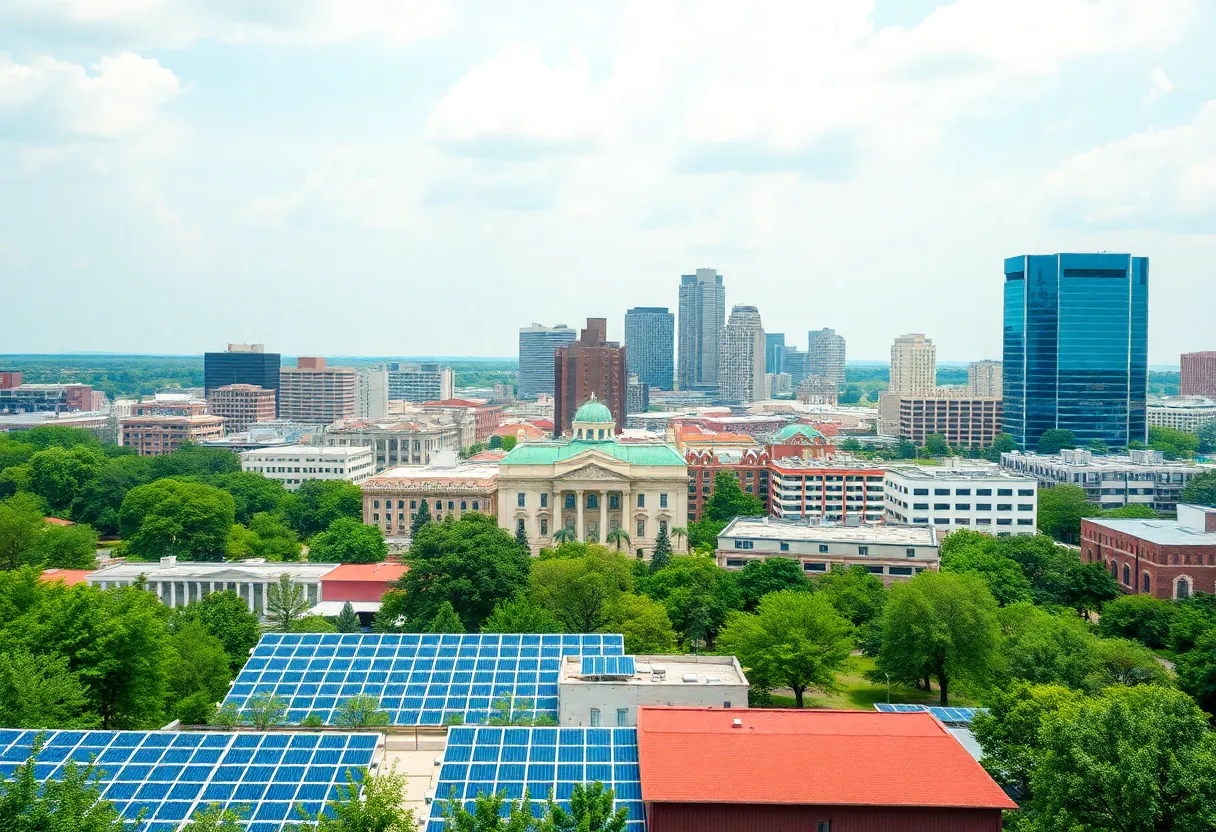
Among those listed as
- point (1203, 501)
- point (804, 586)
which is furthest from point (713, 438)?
point (804, 586)

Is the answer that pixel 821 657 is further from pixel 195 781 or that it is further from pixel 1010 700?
pixel 195 781

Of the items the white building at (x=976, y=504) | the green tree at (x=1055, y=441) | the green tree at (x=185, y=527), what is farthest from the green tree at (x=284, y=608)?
the green tree at (x=1055, y=441)

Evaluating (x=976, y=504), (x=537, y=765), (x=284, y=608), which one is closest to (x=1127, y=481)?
(x=976, y=504)

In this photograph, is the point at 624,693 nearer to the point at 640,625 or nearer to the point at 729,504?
the point at 640,625

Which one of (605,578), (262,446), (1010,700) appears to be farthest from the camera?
(262,446)

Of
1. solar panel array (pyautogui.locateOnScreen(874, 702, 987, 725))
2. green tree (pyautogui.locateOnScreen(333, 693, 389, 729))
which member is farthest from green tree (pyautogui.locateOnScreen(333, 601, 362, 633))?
solar panel array (pyautogui.locateOnScreen(874, 702, 987, 725))

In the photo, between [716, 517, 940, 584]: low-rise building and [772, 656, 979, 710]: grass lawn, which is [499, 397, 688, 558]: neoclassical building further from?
[772, 656, 979, 710]: grass lawn
